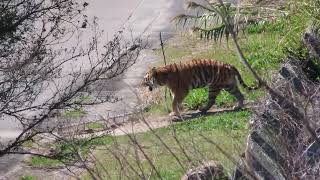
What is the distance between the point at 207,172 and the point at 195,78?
8.98m

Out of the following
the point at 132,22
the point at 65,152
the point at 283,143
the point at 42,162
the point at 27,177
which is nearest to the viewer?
the point at 283,143

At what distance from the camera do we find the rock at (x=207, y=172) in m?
4.79

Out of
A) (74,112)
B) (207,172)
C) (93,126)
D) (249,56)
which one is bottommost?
(93,126)

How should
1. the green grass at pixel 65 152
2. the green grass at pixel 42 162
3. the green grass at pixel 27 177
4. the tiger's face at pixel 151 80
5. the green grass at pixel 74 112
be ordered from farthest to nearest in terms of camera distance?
the tiger's face at pixel 151 80
the green grass at pixel 42 162
the green grass at pixel 27 177
the green grass at pixel 74 112
the green grass at pixel 65 152

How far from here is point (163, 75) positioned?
14.1m

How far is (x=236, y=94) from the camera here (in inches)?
556

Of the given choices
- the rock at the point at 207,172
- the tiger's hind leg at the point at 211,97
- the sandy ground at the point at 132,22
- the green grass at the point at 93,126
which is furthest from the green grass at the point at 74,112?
the rock at the point at 207,172

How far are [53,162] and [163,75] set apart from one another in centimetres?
258

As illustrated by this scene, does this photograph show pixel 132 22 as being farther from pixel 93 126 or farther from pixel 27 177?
Result: pixel 27 177

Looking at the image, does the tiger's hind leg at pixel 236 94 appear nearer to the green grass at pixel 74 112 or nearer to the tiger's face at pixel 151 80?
the tiger's face at pixel 151 80

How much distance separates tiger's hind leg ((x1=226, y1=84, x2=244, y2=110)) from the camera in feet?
45.8

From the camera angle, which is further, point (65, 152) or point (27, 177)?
point (27, 177)

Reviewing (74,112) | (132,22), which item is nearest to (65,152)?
(74,112)

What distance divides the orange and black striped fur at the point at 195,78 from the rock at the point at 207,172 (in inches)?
318
